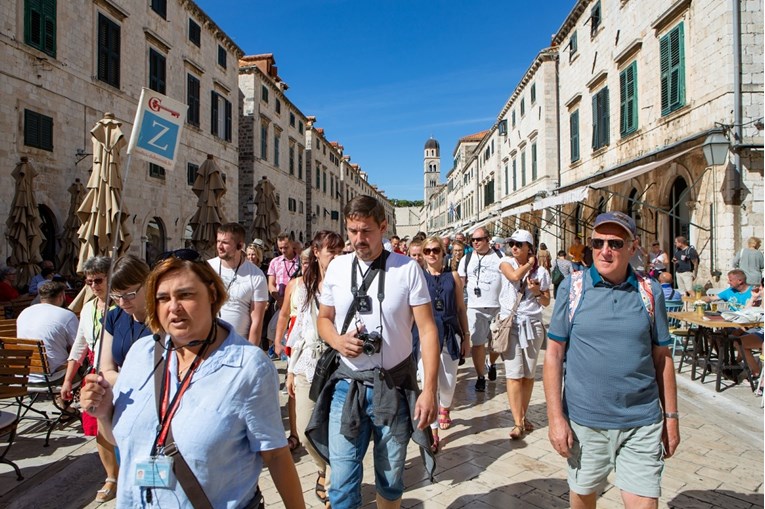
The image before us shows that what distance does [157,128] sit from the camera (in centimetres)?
313

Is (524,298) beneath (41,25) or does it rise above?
beneath

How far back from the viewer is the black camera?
2590 mm

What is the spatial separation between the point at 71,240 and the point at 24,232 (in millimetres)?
1663

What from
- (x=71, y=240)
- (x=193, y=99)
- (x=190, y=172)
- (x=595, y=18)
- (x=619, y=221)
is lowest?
(x=619, y=221)

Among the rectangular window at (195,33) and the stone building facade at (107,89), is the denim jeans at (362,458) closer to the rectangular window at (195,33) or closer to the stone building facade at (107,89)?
the stone building facade at (107,89)

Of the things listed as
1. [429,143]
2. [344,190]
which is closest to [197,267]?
[344,190]

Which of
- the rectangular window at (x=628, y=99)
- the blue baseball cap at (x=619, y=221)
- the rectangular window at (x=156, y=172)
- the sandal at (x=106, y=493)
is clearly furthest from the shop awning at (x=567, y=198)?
the rectangular window at (x=156, y=172)

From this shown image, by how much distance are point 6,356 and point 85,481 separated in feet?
4.80

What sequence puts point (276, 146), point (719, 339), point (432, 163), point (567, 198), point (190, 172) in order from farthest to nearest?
1. point (432, 163)
2. point (276, 146)
3. point (190, 172)
4. point (567, 198)
5. point (719, 339)

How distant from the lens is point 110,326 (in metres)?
3.20

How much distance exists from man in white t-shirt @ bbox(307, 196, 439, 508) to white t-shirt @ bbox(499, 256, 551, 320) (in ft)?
8.76

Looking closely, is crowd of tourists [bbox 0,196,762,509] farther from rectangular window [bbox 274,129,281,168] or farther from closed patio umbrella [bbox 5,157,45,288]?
rectangular window [bbox 274,129,281,168]

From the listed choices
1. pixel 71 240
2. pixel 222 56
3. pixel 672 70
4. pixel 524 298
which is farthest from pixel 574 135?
pixel 71 240

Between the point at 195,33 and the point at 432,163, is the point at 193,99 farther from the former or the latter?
the point at 432,163
